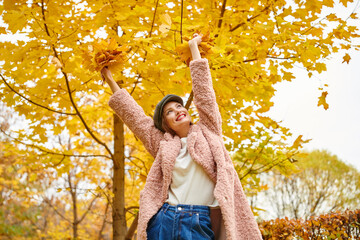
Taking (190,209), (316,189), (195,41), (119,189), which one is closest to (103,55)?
(195,41)

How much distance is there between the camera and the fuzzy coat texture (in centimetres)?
150

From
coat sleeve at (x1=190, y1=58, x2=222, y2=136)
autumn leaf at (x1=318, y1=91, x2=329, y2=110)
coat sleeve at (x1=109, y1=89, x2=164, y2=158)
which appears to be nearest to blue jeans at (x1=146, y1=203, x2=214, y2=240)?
coat sleeve at (x1=109, y1=89, x2=164, y2=158)

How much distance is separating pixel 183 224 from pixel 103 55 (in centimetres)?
103

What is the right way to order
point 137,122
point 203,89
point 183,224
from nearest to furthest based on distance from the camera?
1. point 183,224
2. point 203,89
3. point 137,122

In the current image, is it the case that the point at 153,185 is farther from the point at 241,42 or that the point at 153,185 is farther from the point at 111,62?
the point at 241,42

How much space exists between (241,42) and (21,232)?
30.9 feet

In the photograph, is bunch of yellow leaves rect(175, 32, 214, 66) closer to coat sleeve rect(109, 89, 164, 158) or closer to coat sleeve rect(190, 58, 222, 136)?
coat sleeve rect(190, 58, 222, 136)

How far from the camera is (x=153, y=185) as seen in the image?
1631mm

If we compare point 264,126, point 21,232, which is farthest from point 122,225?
point 21,232

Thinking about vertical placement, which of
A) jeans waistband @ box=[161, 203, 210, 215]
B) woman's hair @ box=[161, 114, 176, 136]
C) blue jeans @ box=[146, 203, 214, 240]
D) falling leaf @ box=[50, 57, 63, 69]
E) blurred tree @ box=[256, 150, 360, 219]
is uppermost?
blurred tree @ box=[256, 150, 360, 219]

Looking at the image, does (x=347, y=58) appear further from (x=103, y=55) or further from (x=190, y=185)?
(x=103, y=55)

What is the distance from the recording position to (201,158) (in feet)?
5.16

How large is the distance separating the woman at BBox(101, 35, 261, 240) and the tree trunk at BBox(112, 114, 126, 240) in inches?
61.8

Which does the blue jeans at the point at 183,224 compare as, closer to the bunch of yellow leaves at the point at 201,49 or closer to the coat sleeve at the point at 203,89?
the coat sleeve at the point at 203,89
